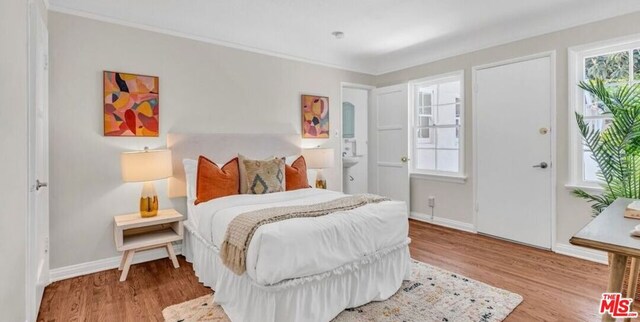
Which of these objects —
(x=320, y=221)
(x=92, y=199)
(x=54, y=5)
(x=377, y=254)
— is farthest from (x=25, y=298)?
(x=54, y=5)

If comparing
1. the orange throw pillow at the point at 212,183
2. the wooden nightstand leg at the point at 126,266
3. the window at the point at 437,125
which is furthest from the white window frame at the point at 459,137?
the wooden nightstand leg at the point at 126,266

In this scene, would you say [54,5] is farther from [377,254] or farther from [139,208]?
[377,254]

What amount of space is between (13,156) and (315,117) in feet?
11.3

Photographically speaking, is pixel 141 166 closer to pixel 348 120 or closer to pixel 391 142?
pixel 391 142

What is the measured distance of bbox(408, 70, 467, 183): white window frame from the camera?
4.25m

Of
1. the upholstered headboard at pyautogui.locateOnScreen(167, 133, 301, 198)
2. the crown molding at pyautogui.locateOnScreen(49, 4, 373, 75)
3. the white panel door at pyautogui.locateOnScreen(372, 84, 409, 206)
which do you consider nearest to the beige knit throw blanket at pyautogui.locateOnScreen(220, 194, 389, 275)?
the upholstered headboard at pyautogui.locateOnScreen(167, 133, 301, 198)

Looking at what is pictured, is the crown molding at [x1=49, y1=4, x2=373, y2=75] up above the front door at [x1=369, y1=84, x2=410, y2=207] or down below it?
above

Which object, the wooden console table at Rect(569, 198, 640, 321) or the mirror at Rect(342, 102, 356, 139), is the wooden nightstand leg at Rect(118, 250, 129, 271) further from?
the mirror at Rect(342, 102, 356, 139)

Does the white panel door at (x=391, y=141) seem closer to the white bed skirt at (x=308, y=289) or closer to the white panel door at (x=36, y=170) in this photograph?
the white bed skirt at (x=308, y=289)

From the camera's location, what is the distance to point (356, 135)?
19.6ft

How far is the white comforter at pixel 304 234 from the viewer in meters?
1.88

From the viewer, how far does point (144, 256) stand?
3.27m

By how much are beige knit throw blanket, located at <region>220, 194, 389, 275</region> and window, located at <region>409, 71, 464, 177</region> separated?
2.52 metres

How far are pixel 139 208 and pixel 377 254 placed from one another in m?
2.39
